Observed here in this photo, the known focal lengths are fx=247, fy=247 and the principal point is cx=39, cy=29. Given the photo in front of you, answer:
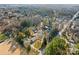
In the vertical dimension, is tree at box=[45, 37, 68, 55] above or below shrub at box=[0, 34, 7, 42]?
below

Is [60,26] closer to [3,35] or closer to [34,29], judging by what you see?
[34,29]

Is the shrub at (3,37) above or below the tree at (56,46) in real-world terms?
above

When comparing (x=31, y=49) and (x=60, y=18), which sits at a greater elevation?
(x=60, y=18)
